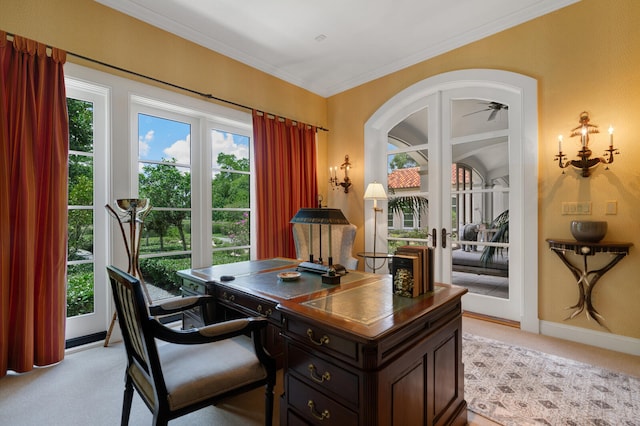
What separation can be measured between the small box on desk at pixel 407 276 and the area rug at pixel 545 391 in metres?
Result: 0.97

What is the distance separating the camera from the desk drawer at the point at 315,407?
1.17 m

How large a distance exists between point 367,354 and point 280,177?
3081mm

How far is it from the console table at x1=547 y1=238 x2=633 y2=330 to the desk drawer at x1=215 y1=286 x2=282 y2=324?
2.55 metres

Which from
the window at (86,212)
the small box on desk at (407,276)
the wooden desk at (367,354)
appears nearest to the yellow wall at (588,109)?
the wooden desk at (367,354)

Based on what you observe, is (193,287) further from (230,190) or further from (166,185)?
(230,190)

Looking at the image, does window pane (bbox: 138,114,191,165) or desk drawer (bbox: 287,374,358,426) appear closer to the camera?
desk drawer (bbox: 287,374,358,426)

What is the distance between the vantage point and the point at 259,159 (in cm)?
370

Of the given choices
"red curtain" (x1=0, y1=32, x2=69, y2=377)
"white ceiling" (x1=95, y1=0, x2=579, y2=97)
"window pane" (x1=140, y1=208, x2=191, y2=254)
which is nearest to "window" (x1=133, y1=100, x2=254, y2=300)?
"window pane" (x1=140, y1=208, x2=191, y2=254)

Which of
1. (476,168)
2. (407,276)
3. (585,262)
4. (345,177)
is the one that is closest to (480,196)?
(476,168)

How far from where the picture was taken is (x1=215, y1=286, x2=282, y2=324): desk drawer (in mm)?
1551

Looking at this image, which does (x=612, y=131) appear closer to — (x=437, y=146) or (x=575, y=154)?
(x=575, y=154)

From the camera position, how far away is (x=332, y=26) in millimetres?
3100

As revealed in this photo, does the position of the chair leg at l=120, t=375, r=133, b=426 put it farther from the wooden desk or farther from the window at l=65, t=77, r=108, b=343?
the window at l=65, t=77, r=108, b=343

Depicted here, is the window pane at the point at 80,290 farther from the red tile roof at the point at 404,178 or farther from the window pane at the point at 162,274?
the red tile roof at the point at 404,178
